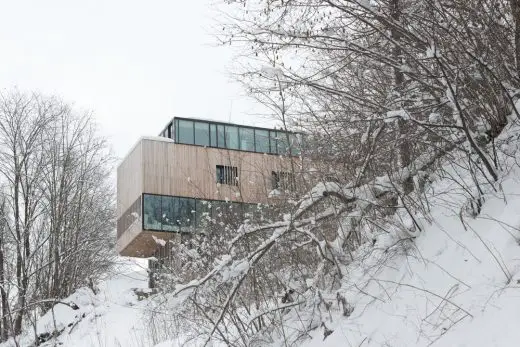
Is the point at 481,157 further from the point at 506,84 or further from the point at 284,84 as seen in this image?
the point at 284,84

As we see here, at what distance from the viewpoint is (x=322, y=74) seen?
270 inches

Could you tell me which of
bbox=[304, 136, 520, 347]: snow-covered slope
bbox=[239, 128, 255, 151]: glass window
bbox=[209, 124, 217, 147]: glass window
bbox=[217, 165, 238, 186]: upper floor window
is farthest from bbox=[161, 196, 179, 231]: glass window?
bbox=[304, 136, 520, 347]: snow-covered slope

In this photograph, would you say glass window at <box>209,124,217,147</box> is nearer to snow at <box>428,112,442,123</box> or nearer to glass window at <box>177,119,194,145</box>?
glass window at <box>177,119,194,145</box>

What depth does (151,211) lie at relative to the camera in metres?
Answer: 31.9

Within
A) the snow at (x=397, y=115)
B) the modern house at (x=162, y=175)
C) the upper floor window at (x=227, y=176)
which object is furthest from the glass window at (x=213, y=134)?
the snow at (x=397, y=115)

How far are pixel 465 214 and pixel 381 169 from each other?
1.93 m

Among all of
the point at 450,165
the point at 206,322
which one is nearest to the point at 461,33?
the point at 450,165

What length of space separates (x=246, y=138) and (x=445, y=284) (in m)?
23.3

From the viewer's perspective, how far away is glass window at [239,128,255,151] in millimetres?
26456

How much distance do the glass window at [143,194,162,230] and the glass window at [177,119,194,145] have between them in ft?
11.3

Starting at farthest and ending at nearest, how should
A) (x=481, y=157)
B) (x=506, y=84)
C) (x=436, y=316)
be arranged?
(x=506, y=84), (x=481, y=157), (x=436, y=316)

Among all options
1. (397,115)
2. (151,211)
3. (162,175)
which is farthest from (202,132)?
(397,115)

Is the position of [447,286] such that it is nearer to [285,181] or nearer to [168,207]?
[285,181]

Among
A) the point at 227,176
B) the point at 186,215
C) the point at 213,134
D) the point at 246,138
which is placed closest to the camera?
the point at 227,176
